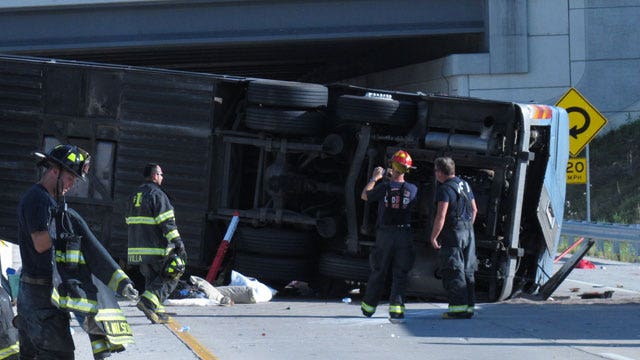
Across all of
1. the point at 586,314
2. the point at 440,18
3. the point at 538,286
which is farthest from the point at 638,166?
the point at 586,314

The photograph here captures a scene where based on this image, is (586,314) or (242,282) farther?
(242,282)

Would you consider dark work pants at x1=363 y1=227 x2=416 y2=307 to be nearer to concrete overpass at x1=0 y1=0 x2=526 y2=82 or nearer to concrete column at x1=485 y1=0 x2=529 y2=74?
concrete overpass at x1=0 y1=0 x2=526 y2=82

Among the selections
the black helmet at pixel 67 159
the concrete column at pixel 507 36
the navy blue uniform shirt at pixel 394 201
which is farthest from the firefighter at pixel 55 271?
the concrete column at pixel 507 36

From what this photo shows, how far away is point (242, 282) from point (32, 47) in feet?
57.2

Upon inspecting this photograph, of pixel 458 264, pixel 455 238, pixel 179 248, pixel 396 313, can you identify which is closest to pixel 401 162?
pixel 455 238

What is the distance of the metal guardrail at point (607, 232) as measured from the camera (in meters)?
21.5

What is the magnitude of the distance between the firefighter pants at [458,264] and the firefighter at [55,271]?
5.77 m

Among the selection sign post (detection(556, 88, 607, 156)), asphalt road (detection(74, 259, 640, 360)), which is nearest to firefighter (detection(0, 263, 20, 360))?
asphalt road (detection(74, 259, 640, 360))

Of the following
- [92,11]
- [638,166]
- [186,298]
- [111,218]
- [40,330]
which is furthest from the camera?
[638,166]

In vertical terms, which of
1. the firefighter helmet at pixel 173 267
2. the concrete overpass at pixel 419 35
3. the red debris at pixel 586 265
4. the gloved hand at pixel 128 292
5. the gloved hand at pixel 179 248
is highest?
the concrete overpass at pixel 419 35

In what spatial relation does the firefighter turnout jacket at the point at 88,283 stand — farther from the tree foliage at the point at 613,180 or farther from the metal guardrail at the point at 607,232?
the tree foliage at the point at 613,180

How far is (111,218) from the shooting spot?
14.6m

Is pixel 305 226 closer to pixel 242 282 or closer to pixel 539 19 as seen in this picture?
pixel 242 282

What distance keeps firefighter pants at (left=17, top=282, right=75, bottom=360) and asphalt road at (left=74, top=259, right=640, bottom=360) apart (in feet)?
8.92
